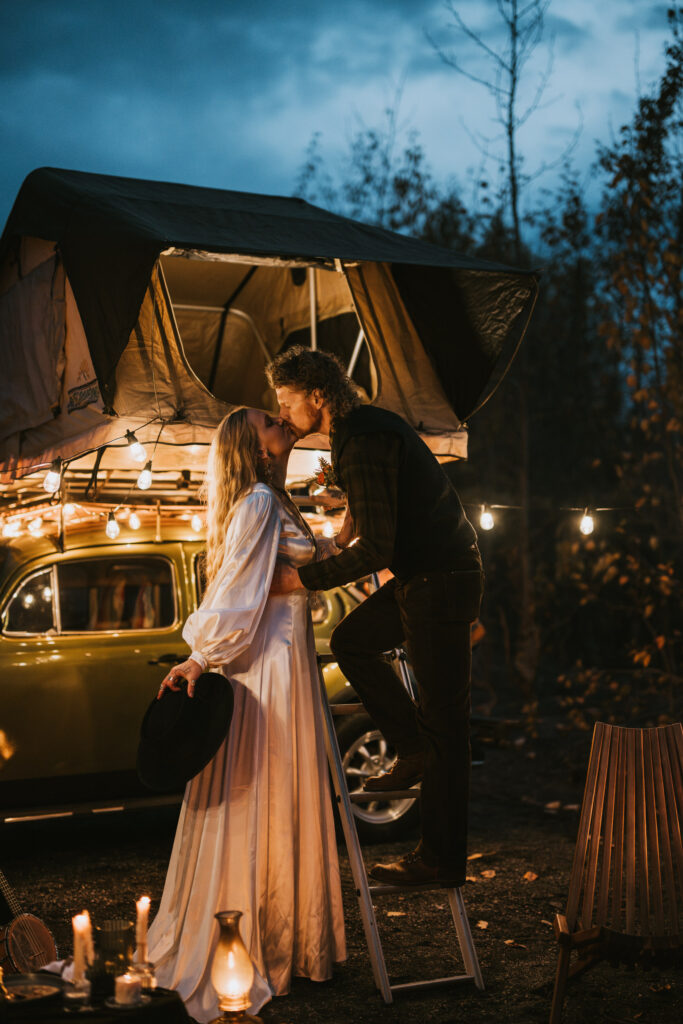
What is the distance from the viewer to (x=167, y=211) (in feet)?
18.1

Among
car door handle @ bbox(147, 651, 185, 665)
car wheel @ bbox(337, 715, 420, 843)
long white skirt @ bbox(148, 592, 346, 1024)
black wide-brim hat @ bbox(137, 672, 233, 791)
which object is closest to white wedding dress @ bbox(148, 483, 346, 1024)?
long white skirt @ bbox(148, 592, 346, 1024)

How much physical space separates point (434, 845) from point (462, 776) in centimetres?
31

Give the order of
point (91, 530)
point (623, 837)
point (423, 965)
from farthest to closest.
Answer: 1. point (91, 530)
2. point (423, 965)
3. point (623, 837)

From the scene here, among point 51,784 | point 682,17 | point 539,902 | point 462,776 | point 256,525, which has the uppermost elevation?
point 682,17

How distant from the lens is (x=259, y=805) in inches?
158

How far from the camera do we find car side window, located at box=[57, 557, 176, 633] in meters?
6.65

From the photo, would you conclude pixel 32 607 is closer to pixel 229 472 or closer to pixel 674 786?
pixel 229 472

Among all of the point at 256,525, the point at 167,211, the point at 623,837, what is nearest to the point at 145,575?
the point at 167,211

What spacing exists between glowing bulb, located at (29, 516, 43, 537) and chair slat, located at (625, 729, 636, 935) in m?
4.39

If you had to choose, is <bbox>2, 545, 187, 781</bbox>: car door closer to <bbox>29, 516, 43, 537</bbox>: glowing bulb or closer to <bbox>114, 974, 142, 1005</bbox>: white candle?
<bbox>29, 516, 43, 537</bbox>: glowing bulb

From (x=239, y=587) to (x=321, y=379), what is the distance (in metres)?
0.92

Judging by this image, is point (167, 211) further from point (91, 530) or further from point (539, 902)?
point (539, 902)

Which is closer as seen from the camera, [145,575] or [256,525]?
[256,525]

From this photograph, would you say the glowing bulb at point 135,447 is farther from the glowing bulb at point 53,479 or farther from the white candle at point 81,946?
the white candle at point 81,946
